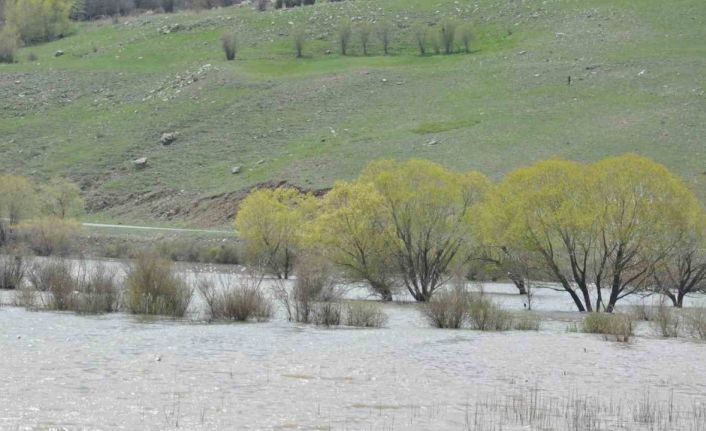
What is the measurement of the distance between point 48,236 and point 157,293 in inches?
1653

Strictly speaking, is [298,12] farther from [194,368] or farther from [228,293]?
[194,368]

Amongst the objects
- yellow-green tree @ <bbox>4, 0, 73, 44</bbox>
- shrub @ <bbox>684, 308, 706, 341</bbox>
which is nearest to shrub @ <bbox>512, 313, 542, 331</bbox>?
shrub @ <bbox>684, 308, 706, 341</bbox>

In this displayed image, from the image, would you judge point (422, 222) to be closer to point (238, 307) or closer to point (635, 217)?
point (635, 217)

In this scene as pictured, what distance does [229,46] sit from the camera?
6033 inches

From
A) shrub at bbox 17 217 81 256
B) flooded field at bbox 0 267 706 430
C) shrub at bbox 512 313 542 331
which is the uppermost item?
shrub at bbox 17 217 81 256

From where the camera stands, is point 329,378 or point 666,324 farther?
point 666,324

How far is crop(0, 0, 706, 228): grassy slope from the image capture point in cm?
10550

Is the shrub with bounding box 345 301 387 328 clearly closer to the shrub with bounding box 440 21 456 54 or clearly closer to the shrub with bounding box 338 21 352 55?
the shrub with bounding box 440 21 456 54

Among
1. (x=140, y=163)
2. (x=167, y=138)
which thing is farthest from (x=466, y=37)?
(x=140, y=163)

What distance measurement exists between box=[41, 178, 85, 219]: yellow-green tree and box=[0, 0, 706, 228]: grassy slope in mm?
4803

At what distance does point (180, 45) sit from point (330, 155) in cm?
6195

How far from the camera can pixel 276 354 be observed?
34438mm

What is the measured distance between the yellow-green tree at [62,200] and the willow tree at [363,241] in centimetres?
4925

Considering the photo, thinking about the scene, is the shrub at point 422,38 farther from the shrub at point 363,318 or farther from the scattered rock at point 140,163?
the shrub at point 363,318
